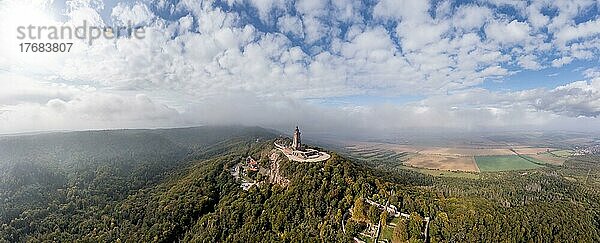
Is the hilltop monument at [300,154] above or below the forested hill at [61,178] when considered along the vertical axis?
above

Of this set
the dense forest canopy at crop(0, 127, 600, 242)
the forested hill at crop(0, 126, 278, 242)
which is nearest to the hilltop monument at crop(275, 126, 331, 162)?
the dense forest canopy at crop(0, 127, 600, 242)

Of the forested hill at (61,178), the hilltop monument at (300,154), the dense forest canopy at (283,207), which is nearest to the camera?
the dense forest canopy at (283,207)

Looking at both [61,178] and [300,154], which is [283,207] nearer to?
[300,154]

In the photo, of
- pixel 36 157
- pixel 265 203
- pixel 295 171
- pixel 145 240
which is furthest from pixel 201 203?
pixel 36 157

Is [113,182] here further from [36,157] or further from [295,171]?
[295,171]

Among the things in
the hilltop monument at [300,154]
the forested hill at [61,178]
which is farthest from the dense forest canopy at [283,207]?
the hilltop monument at [300,154]

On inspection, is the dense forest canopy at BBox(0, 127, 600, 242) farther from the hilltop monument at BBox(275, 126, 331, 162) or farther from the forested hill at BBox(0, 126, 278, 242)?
the hilltop monument at BBox(275, 126, 331, 162)

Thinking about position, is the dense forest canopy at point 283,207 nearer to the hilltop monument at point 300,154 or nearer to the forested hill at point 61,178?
the forested hill at point 61,178

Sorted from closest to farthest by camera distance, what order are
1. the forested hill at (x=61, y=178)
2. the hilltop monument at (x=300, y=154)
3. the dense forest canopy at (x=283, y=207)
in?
1. the dense forest canopy at (x=283, y=207)
2. the hilltop monument at (x=300, y=154)
3. the forested hill at (x=61, y=178)
